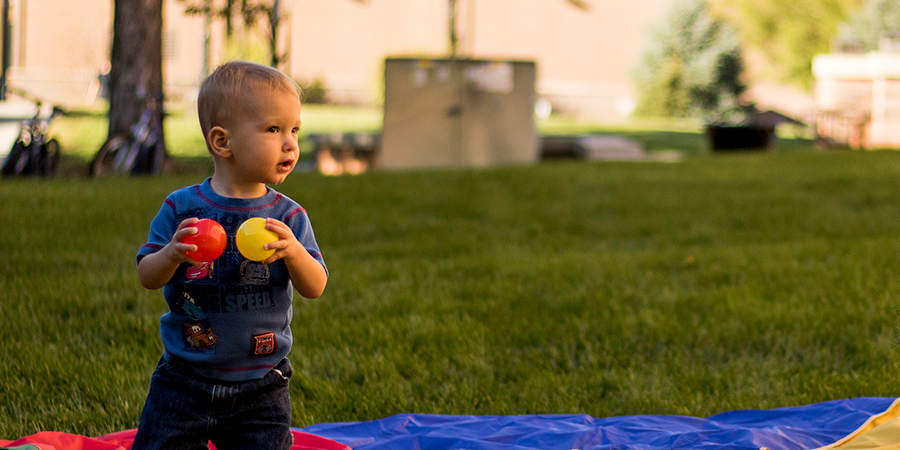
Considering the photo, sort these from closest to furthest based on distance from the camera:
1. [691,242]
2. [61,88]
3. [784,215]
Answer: [691,242] → [784,215] → [61,88]

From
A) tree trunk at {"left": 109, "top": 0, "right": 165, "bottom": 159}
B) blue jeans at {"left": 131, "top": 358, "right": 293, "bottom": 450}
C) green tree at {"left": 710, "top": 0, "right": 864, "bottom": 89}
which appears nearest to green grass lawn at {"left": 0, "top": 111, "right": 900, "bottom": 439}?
blue jeans at {"left": 131, "top": 358, "right": 293, "bottom": 450}

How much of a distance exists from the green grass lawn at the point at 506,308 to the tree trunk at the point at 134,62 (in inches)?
113

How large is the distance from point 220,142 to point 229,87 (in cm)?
14

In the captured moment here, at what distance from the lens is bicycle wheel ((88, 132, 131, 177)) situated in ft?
33.9

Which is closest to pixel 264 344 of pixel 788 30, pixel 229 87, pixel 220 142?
pixel 220 142

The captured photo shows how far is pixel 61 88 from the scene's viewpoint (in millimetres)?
32656

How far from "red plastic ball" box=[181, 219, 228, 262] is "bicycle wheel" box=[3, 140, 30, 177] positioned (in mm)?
9188

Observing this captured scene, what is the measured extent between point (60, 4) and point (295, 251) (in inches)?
1514

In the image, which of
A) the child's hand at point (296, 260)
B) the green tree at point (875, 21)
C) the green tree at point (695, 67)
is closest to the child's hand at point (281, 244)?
the child's hand at point (296, 260)

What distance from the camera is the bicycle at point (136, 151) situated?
34.4 feet

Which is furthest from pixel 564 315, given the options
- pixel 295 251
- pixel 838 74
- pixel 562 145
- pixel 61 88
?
pixel 61 88

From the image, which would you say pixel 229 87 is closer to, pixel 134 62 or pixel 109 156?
pixel 109 156

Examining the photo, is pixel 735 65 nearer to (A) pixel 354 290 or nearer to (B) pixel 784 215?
(B) pixel 784 215

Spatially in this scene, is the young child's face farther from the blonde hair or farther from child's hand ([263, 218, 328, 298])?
child's hand ([263, 218, 328, 298])
